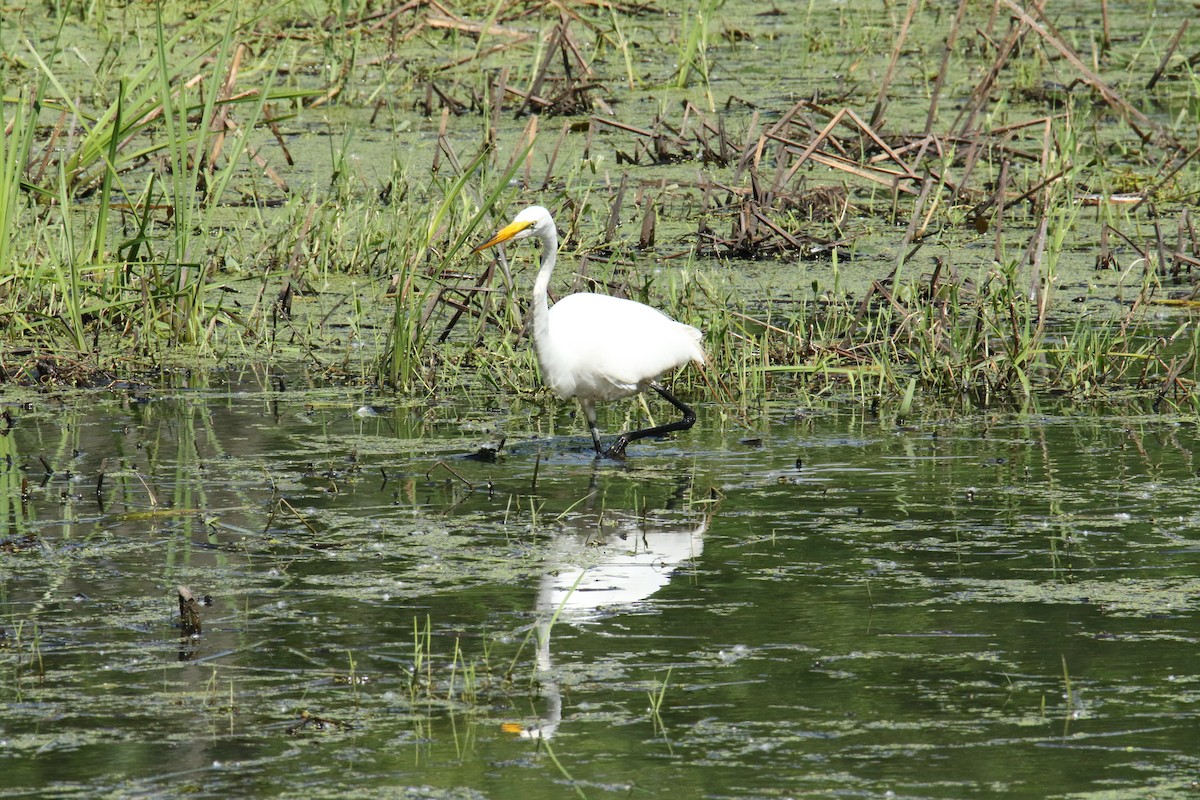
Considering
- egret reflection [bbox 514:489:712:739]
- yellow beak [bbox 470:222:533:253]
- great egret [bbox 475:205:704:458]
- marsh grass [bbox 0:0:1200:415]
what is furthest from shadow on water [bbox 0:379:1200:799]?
yellow beak [bbox 470:222:533:253]

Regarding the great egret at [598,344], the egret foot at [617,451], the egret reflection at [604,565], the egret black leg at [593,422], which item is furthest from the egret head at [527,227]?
the egret reflection at [604,565]

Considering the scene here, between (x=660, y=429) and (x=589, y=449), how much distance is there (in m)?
0.26

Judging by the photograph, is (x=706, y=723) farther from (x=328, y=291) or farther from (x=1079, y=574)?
(x=328, y=291)

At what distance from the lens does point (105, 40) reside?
38.8ft

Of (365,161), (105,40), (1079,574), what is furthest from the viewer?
(105,40)

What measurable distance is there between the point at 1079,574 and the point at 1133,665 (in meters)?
0.66

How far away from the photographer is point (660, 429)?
614 cm

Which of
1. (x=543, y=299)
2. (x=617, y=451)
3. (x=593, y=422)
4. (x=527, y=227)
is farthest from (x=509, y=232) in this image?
(x=617, y=451)

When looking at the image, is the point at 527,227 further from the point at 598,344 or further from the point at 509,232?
the point at 598,344

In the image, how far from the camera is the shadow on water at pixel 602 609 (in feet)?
10.7

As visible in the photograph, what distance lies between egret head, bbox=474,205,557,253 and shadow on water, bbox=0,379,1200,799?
0.69 metres

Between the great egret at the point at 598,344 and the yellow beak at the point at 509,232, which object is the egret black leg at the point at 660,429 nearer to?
the great egret at the point at 598,344

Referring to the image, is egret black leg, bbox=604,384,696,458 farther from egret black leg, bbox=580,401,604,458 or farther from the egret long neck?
the egret long neck

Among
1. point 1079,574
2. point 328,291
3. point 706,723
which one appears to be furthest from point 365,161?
point 706,723
